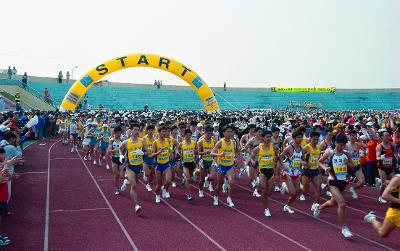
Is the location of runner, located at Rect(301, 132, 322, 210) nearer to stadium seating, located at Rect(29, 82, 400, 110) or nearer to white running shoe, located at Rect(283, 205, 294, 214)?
white running shoe, located at Rect(283, 205, 294, 214)

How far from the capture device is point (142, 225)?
28.1 ft

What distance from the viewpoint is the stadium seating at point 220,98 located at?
52.5 m

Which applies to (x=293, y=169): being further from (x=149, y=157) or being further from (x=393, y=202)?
(x=149, y=157)

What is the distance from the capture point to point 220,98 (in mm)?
61219

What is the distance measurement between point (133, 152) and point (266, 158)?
3.14m

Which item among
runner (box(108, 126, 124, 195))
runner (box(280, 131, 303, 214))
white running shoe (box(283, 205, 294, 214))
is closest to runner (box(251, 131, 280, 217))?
runner (box(280, 131, 303, 214))

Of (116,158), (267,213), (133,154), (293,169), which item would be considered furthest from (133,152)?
(293,169)

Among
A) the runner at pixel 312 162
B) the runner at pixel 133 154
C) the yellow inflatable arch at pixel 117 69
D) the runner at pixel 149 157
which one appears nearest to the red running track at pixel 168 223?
the runner at pixel 149 157

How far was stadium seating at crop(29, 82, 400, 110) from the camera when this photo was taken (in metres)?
52.5

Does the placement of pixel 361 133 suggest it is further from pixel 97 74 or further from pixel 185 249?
pixel 97 74

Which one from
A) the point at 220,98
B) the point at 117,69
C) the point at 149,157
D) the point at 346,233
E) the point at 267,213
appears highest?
the point at 117,69

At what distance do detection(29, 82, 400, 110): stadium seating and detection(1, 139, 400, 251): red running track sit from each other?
39155 mm

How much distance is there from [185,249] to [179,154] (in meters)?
5.34

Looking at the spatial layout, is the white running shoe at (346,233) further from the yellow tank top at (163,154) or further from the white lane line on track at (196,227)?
the yellow tank top at (163,154)
